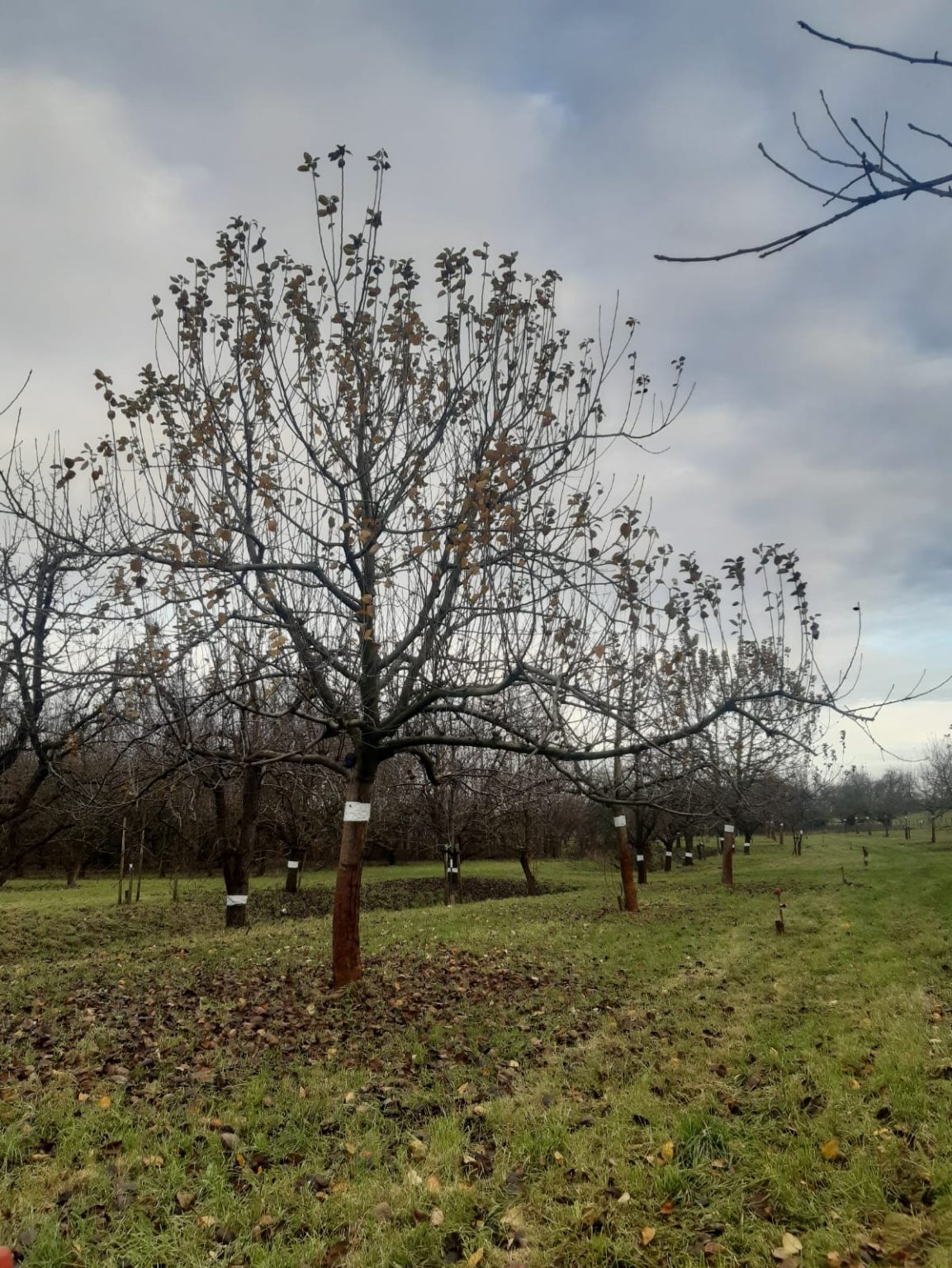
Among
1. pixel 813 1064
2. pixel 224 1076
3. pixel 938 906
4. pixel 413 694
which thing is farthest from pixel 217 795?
pixel 938 906

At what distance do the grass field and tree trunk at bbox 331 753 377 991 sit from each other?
403mm

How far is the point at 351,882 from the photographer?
8797 millimetres

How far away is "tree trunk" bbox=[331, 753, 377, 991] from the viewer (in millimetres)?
8672

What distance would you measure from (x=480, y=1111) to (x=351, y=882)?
375 centimetres

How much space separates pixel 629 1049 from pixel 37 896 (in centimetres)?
2753

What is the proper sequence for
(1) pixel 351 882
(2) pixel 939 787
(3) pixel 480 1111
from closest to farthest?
(3) pixel 480 1111
(1) pixel 351 882
(2) pixel 939 787

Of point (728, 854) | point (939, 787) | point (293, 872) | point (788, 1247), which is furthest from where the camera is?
point (939, 787)

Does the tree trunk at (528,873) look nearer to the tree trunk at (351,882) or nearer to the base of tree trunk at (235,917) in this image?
the base of tree trunk at (235,917)

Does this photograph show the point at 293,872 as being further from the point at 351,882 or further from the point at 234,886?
the point at 351,882

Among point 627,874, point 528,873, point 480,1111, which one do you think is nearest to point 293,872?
point 528,873

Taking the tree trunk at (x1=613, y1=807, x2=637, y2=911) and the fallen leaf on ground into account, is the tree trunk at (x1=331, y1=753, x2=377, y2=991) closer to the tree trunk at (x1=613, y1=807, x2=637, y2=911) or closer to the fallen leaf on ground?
the fallen leaf on ground

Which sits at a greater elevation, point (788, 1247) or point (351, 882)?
point (351, 882)

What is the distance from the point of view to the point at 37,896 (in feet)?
87.8

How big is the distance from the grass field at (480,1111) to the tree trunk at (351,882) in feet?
1.32
